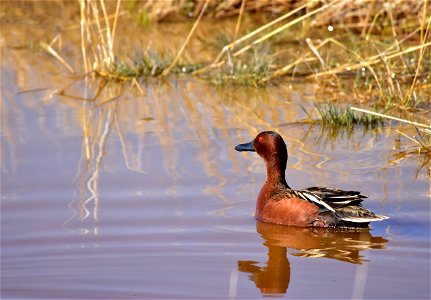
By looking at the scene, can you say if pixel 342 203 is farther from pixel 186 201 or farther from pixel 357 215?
pixel 186 201

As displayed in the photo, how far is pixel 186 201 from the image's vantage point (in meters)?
6.13

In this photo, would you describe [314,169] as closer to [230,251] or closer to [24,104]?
[230,251]

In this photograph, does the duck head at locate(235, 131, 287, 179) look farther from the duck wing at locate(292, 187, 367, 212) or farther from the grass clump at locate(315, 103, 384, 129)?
the grass clump at locate(315, 103, 384, 129)

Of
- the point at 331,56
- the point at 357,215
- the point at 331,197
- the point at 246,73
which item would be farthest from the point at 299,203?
the point at 331,56

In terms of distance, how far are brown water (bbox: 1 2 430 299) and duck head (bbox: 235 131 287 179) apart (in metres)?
0.26

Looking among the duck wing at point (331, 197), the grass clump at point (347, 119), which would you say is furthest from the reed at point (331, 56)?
the duck wing at point (331, 197)

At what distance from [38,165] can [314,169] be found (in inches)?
74.4

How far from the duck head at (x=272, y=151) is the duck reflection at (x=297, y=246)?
0.40 m

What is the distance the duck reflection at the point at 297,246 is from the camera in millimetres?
4906

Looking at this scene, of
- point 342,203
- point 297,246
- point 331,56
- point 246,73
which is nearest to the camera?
point 297,246

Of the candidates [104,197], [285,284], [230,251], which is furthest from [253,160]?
[285,284]

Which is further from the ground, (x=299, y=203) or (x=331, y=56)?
(x=331, y=56)

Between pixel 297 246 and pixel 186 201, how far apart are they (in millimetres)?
920

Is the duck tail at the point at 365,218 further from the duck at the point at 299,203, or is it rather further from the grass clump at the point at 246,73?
the grass clump at the point at 246,73
